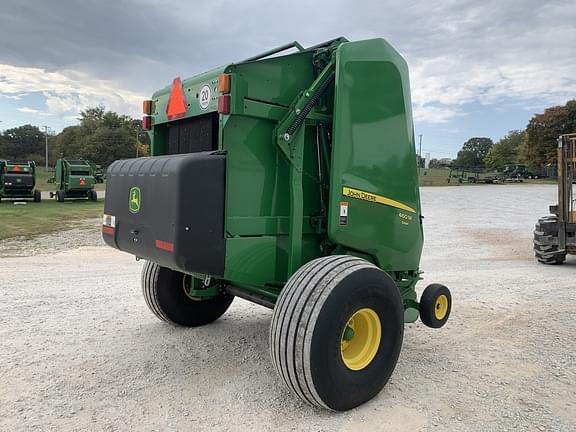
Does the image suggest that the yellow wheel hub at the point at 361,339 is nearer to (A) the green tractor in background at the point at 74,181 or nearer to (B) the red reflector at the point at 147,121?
(B) the red reflector at the point at 147,121

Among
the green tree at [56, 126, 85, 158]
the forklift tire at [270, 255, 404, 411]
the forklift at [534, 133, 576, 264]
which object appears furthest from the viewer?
the green tree at [56, 126, 85, 158]

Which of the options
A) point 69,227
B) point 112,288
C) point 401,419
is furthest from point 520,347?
point 69,227

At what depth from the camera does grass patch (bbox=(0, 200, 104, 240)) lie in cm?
1306

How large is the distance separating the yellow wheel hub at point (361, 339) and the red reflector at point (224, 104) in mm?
1567

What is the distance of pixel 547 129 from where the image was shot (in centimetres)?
5991

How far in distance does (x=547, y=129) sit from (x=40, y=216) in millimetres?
59778

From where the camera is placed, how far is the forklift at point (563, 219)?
879cm

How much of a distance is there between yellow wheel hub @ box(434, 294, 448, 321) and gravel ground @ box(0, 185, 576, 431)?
0.97 ft

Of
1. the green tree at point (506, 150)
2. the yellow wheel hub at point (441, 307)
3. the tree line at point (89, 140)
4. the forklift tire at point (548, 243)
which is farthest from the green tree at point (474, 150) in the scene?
the yellow wheel hub at point (441, 307)

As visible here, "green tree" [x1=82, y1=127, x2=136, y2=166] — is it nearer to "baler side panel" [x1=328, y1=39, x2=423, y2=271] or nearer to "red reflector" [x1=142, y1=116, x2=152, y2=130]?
"red reflector" [x1=142, y1=116, x2=152, y2=130]

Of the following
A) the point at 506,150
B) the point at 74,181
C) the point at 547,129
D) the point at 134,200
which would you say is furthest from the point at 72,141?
the point at 134,200

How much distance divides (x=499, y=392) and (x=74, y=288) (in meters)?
5.13

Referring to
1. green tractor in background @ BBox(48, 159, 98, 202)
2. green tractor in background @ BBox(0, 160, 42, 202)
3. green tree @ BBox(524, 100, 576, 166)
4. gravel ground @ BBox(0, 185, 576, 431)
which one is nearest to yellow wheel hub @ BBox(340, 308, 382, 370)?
gravel ground @ BBox(0, 185, 576, 431)

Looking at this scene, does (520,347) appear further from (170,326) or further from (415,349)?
(170,326)
